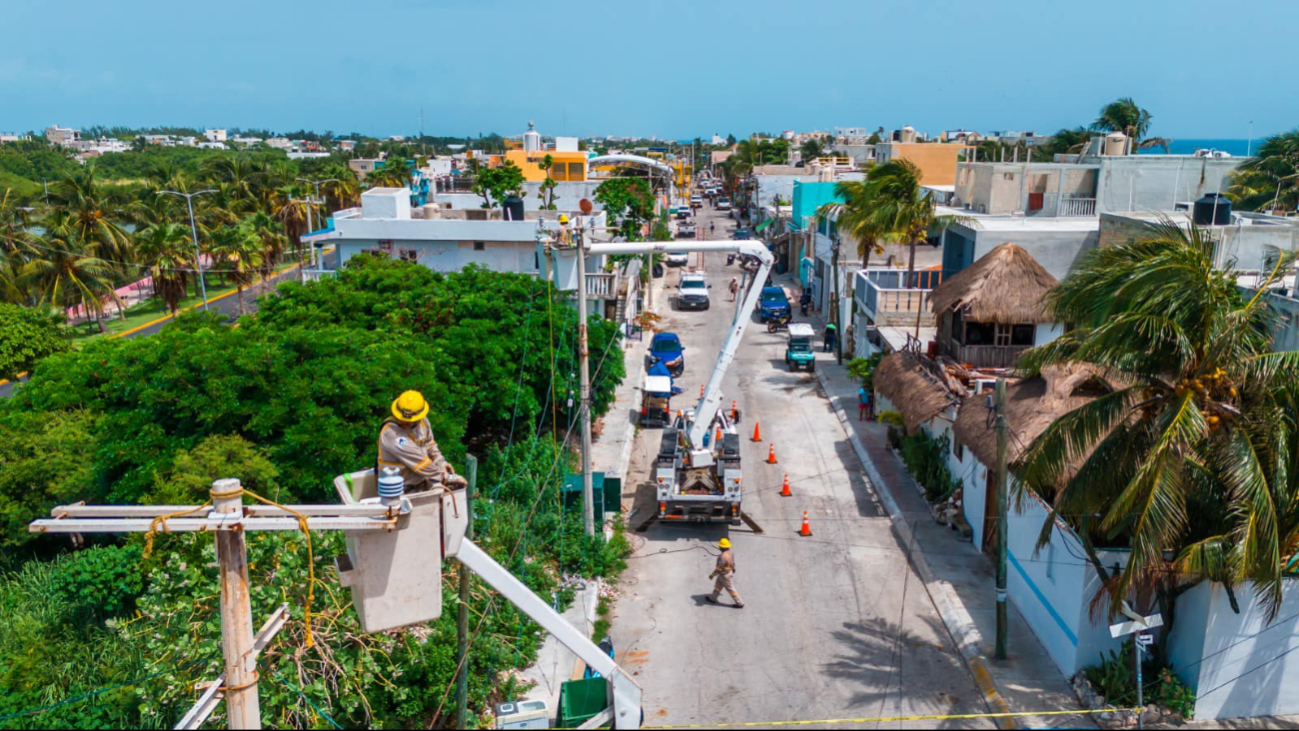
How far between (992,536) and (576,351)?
35.5 ft

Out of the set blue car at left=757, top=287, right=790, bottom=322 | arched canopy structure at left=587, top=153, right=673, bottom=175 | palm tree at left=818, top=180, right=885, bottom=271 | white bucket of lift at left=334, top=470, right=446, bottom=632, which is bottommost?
blue car at left=757, top=287, right=790, bottom=322

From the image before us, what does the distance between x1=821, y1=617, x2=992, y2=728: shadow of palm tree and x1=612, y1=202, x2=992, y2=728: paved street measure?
29mm

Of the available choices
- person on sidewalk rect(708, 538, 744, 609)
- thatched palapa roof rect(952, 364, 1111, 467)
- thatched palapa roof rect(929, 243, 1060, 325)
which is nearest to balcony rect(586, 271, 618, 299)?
thatched palapa roof rect(929, 243, 1060, 325)

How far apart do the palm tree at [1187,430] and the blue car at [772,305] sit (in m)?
31.9

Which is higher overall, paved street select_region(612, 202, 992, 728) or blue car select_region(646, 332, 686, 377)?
blue car select_region(646, 332, 686, 377)

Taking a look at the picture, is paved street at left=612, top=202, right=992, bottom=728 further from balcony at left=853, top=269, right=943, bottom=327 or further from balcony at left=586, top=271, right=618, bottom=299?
balcony at left=586, top=271, right=618, bottom=299

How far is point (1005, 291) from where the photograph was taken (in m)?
22.5

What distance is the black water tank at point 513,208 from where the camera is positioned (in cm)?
3969

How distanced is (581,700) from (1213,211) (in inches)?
838

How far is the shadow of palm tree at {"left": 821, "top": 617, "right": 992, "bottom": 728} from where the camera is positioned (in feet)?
45.0

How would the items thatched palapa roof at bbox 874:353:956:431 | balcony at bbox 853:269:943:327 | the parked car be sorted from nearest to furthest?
thatched palapa roof at bbox 874:353:956:431, balcony at bbox 853:269:943:327, the parked car

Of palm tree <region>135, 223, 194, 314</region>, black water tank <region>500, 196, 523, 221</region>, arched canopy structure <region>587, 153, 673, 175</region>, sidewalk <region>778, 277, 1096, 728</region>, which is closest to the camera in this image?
sidewalk <region>778, 277, 1096, 728</region>

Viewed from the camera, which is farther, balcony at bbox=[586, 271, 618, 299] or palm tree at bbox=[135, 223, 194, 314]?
palm tree at bbox=[135, 223, 194, 314]

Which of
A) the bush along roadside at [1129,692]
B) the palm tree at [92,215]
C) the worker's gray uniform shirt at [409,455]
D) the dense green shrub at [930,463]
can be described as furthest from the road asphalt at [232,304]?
the bush along roadside at [1129,692]
